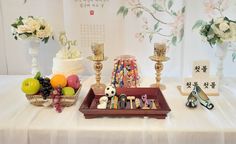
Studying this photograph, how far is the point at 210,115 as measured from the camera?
988 millimetres

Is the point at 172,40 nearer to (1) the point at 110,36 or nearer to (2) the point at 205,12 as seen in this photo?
(2) the point at 205,12

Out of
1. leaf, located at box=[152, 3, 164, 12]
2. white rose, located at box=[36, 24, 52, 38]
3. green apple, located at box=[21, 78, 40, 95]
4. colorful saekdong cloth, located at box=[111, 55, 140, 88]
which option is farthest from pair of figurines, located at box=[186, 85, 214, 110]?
white rose, located at box=[36, 24, 52, 38]

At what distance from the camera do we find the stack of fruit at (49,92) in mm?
1025

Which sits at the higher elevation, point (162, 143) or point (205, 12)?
point (205, 12)

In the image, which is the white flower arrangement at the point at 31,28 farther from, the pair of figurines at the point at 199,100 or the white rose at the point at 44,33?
the pair of figurines at the point at 199,100

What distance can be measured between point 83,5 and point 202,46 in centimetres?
71

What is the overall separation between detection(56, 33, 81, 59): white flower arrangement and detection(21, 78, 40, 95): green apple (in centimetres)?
33

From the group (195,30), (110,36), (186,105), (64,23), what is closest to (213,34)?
(195,30)

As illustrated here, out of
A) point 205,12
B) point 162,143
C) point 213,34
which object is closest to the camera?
point 162,143

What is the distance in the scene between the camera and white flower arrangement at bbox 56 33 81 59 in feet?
4.41

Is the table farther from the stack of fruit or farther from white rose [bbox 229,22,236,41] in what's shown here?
white rose [bbox 229,22,236,41]


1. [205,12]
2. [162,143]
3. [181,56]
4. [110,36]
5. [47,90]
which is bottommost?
[162,143]

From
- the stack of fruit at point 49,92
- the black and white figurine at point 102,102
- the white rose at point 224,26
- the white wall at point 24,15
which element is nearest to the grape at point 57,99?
the stack of fruit at point 49,92

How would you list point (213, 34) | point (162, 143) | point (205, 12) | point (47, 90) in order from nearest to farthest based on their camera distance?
1. point (162, 143)
2. point (47, 90)
3. point (213, 34)
4. point (205, 12)
